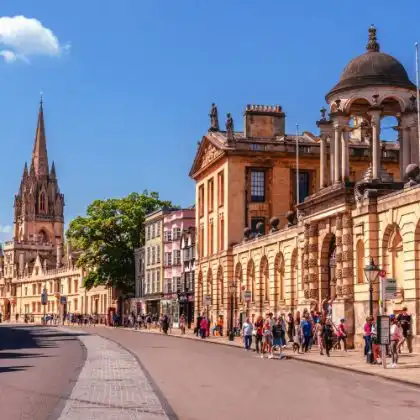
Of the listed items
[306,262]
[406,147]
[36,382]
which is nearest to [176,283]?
[306,262]

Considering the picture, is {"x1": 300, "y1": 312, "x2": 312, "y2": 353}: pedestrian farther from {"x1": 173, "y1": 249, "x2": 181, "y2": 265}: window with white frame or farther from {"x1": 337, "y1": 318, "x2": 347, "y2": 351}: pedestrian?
{"x1": 173, "y1": 249, "x2": 181, "y2": 265}: window with white frame

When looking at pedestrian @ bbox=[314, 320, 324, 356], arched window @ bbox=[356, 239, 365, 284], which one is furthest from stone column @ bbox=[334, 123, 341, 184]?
pedestrian @ bbox=[314, 320, 324, 356]

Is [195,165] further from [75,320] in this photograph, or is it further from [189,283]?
[75,320]

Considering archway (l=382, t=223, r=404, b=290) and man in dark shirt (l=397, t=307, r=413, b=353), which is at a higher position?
archway (l=382, t=223, r=404, b=290)

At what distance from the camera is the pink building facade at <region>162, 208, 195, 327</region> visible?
8219 cm

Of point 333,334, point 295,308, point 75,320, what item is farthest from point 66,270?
point 333,334

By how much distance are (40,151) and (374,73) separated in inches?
6168

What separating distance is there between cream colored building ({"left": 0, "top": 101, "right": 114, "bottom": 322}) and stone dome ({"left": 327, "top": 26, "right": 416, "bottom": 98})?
9875 cm

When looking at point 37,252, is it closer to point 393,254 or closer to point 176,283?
point 176,283

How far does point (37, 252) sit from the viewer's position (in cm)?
17675

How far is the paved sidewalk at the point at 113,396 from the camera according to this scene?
46.3 ft

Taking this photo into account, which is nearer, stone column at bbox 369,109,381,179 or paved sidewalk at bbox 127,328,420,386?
paved sidewalk at bbox 127,328,420,386

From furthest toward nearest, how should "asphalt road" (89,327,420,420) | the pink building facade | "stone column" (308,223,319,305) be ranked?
1. the pink building facade
2. "stone column" (308,223,319,305)
3. "asphalt road" (89,327,420,420)

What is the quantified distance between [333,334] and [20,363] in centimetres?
1253
